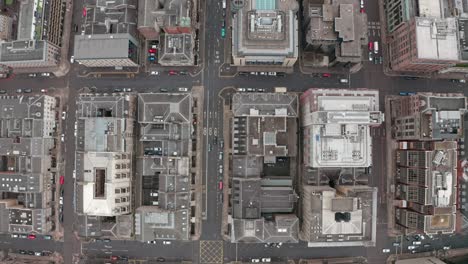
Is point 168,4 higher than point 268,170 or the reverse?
higher

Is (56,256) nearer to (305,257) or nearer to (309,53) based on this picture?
(305,257)

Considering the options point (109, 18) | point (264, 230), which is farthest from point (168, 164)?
point (109, 18)

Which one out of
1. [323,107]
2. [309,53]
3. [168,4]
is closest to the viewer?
[323,107]

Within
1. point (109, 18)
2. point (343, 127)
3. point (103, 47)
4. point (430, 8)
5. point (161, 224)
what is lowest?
point (161, 224)

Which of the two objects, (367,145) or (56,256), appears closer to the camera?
(367,145)

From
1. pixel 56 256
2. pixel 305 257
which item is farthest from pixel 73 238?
pixel 305 257

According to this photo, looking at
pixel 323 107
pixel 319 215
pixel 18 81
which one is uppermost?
pixel 18 81

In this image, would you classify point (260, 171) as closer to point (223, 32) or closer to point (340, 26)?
point (223, 32)

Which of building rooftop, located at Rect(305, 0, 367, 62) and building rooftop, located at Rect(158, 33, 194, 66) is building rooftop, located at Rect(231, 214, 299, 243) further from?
building rooftop, located at Rect(158, 33, 194, 66)
